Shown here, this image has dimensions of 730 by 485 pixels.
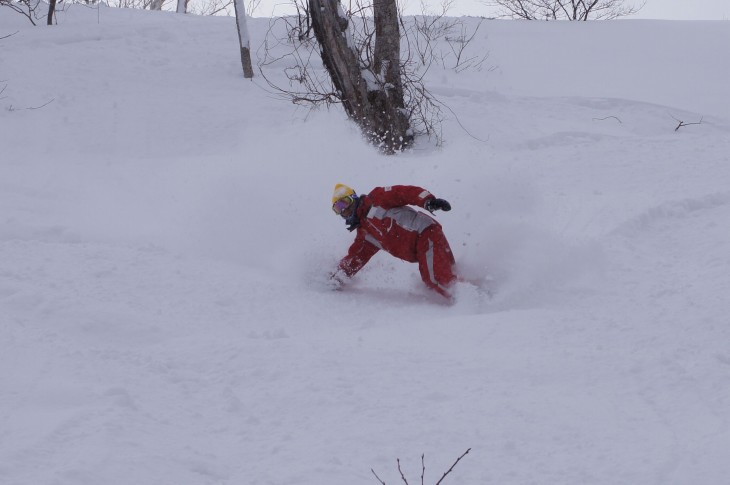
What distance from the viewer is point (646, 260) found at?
18.9ft

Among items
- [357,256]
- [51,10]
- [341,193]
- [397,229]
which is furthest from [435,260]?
[51,10]

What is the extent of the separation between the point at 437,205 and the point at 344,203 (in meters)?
0.80

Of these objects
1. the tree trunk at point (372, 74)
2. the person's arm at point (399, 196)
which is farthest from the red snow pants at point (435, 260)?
the tree trunk at point (372, 74)

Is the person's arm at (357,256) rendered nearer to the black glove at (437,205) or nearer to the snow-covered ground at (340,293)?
the snow-covered ground at (340,293)

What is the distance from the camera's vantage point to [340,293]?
19.7 feet

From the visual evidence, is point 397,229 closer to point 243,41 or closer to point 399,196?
point 399,196

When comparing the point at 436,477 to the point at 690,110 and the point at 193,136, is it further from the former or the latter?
the point at 690,110

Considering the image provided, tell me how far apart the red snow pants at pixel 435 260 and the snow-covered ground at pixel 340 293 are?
164 mm

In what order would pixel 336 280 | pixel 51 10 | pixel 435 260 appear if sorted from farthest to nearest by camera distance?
pixel 51 10
pixel 336 280
pixel 435 260

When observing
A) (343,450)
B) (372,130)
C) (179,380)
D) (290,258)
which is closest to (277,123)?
(372,130)

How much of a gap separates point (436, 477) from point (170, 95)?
926 cm

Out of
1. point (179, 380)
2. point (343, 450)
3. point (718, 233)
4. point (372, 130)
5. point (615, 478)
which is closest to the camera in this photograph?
point (615, 478)

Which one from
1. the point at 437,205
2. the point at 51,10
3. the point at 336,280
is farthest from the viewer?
the point at 51,10

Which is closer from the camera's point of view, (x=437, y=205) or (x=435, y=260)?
(x=437, y=205)
